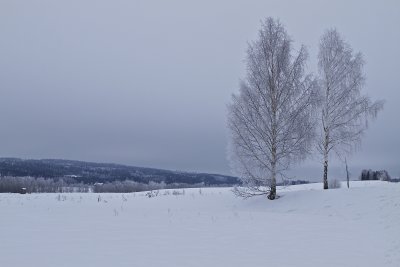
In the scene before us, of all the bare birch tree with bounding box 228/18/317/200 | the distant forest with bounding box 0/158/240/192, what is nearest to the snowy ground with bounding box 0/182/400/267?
the bare birch tree with bounding box 228/18/317/200

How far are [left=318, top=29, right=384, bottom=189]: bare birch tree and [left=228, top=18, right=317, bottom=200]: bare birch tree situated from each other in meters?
2.62

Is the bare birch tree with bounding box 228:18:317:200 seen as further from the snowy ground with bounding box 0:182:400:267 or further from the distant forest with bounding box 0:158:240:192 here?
the distant forest with bounding box 0:158:240:192

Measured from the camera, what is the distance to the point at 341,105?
961 inches

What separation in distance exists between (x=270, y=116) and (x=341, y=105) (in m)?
5.87

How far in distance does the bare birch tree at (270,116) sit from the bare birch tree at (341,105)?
2622 millimetres

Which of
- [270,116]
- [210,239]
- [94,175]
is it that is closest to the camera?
[210,239]

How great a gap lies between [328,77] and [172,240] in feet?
59.6

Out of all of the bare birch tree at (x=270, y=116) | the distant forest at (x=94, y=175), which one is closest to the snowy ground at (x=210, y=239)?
the bare birch tree at (x=270, y=116)

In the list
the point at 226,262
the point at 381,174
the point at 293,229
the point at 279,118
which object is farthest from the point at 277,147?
the point at 381,174

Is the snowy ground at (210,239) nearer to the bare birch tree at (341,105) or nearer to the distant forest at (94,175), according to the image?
the bare birch tree at (341,105)

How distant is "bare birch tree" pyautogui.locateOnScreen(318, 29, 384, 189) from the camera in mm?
24250

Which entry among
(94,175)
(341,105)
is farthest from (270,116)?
(94,175)

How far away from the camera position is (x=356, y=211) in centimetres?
1662

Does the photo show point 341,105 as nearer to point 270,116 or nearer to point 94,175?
point 270,116
